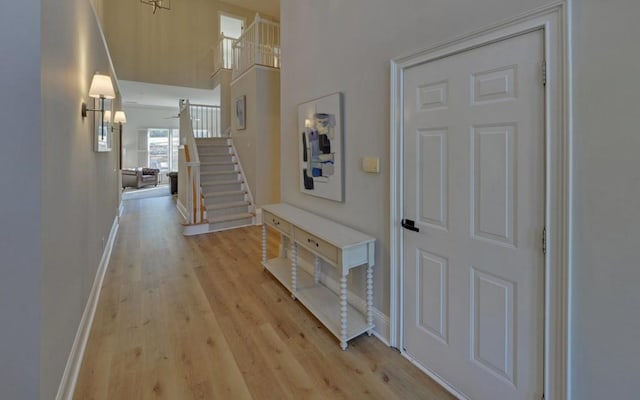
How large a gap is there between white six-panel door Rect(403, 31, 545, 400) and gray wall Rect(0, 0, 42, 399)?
6.31ft

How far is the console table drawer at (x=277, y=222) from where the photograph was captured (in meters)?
2.98

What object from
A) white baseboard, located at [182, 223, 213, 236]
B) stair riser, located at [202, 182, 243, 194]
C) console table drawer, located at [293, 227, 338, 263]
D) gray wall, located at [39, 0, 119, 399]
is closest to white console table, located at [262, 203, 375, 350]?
console table drawer, located at [293, 227, 338, 263]

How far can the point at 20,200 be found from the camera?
1278 millimetres

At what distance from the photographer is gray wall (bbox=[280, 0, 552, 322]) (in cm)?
173

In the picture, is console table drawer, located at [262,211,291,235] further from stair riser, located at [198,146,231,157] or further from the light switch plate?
stair riser, located at [198,146,231,157]

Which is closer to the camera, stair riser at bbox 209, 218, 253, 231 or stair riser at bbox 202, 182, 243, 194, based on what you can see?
stair riser at bbox 209, 218, 253, 231

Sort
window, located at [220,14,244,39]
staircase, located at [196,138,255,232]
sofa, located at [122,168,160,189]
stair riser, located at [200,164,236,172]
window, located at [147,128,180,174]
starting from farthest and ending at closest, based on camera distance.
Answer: window, located at [147,128,180,174] → sofa, located at [122,168,160,189] → window, located at [220,14,244,39] → stair riser, located at [200,164,236,172] → staircase, located at [196,138,255,232]

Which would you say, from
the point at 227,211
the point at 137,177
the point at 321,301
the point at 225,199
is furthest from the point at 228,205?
the point at 137,177

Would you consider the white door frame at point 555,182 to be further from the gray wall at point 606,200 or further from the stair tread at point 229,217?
the stair tread at point 229,217

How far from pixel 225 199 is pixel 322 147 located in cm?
384

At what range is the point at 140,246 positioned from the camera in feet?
15.2

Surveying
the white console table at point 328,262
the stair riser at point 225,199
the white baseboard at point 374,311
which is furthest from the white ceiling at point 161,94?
the white baseboard at point 374,311

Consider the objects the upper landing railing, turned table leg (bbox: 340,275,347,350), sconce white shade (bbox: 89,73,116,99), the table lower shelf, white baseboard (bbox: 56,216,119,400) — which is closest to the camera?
white baseboard (bbox: 56,216,119,400)

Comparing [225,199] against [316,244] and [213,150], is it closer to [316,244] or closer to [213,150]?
[213,150]
